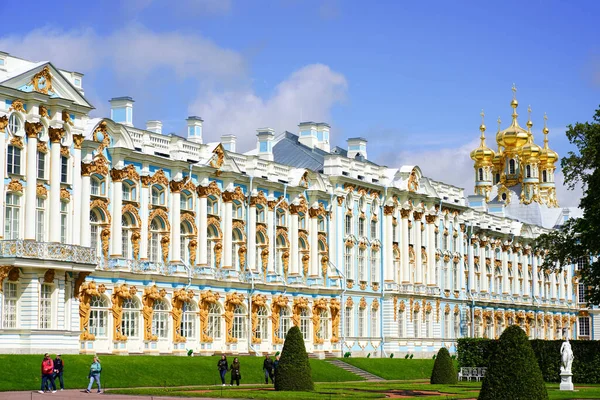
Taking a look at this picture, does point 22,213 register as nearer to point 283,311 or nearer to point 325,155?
point 283,311

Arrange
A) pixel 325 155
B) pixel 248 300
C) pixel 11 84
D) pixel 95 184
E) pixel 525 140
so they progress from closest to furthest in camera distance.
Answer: pixel 11 84 → pixel 95 184 → pixel 248 300 → pixel 325 155 → pixel 525 140

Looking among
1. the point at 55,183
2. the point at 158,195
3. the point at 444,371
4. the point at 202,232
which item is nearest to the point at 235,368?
the point at 55,183

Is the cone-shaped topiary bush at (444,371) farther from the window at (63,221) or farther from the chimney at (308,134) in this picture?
the chimney at (308,134)

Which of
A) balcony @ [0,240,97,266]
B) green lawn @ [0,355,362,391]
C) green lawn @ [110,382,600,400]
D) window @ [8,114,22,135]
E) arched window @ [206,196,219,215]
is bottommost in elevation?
green lawn @ [110,382,600,400]

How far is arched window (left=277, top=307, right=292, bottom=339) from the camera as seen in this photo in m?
67.5

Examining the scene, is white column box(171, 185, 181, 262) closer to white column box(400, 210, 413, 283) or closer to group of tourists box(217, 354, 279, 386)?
group of tourists box(217, 354, 279, 386)

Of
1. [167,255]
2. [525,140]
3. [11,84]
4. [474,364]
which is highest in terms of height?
[525,140]

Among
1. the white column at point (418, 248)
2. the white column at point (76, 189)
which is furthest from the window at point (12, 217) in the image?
the white column at point (418, 248)

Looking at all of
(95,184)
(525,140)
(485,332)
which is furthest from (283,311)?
(525,140)

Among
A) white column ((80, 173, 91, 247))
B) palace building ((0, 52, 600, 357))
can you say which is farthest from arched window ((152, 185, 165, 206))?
white column ((80, 173, 91, 247))

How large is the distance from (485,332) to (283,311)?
30.6 metres

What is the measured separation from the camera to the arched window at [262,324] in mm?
65625

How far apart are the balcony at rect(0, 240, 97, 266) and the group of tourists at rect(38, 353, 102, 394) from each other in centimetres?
630

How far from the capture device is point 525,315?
102 meters
